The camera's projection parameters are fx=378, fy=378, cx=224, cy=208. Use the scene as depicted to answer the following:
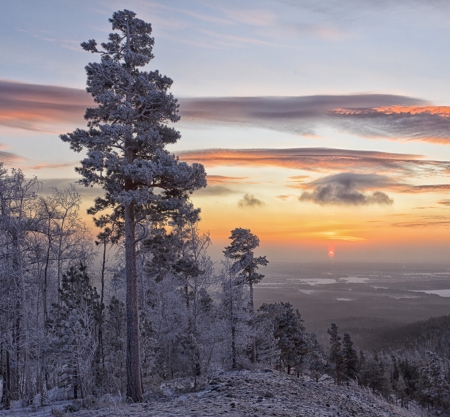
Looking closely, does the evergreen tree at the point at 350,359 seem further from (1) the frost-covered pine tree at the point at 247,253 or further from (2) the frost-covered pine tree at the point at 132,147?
(2) the frost-covered pine tree at the point at 132,147

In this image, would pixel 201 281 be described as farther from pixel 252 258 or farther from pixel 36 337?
pixel 36 337

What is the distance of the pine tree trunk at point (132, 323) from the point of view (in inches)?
521

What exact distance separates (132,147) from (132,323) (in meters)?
6.42

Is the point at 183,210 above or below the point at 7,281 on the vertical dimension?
above

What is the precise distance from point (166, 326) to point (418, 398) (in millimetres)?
50743

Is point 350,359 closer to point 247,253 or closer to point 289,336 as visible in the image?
point 289,336

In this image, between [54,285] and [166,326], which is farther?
[166,326]

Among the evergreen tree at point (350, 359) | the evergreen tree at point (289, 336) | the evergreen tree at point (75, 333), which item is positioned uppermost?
the evergreen tree at point (75, 333)

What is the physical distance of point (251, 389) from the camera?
14.2 meters

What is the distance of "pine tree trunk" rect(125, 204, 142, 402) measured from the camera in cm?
1324

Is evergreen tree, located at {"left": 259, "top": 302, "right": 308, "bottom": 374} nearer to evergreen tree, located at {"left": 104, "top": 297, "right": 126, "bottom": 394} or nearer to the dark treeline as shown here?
the dark treeline

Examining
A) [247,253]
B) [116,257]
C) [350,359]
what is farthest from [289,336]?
[116,257]

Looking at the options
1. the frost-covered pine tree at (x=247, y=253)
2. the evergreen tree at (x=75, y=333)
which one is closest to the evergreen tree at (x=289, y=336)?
the frost-covered pine tree at (x=247, y=253)

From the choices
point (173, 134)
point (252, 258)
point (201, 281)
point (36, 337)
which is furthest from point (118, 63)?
point (252, 258)
